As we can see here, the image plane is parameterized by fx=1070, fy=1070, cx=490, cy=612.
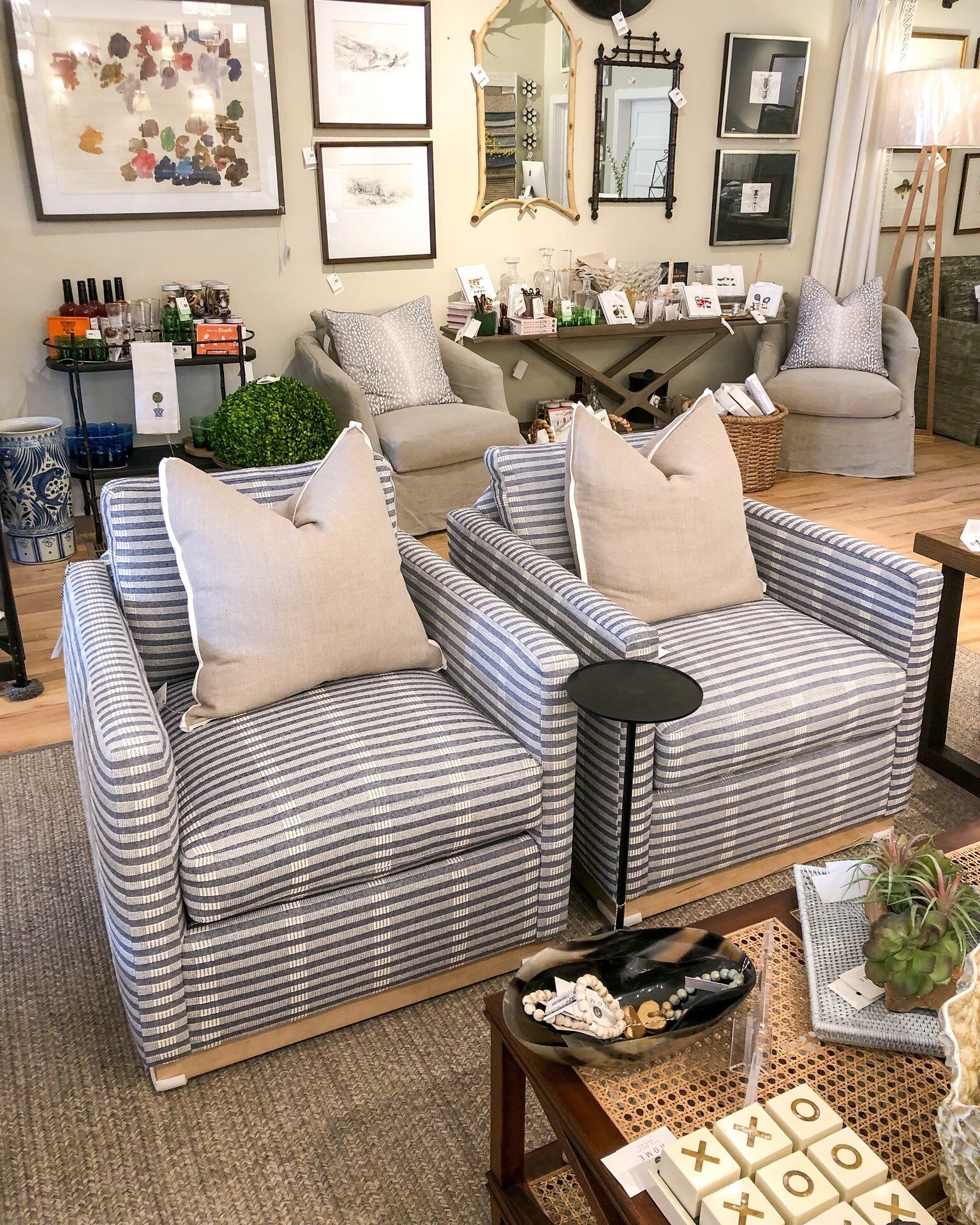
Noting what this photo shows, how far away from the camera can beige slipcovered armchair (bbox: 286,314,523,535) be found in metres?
4.09

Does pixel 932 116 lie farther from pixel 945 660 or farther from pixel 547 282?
pixel 945 660

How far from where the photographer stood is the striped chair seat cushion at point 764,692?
2064 mm

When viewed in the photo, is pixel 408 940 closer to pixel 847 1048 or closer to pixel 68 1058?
pixel 68 1058

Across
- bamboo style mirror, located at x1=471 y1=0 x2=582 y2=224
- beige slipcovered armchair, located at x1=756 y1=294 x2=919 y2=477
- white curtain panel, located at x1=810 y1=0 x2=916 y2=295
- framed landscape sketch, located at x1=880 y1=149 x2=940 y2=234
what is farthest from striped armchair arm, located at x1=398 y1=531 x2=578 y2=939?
framed landscape sketch, located at x1=880 y1=149 x2=940 y2=234

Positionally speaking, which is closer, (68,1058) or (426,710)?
(68,1058)

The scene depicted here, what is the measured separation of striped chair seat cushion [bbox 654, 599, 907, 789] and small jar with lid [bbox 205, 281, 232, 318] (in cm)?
269

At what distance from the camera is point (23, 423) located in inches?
161

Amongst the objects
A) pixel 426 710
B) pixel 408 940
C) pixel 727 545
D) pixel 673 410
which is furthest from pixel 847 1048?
pixel 673 410

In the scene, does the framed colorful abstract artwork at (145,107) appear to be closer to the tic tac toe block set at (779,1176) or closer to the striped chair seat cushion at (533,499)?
the striped chair seat cushion at (533,499)

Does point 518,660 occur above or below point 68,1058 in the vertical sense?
above

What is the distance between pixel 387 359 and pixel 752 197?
7.71ft

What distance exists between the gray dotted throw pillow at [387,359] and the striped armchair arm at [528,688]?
2.31 m

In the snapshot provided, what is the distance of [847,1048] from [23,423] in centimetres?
374

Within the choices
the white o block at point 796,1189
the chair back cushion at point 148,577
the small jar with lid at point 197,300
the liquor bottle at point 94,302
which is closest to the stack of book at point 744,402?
the small jar with lid at point 197,300
